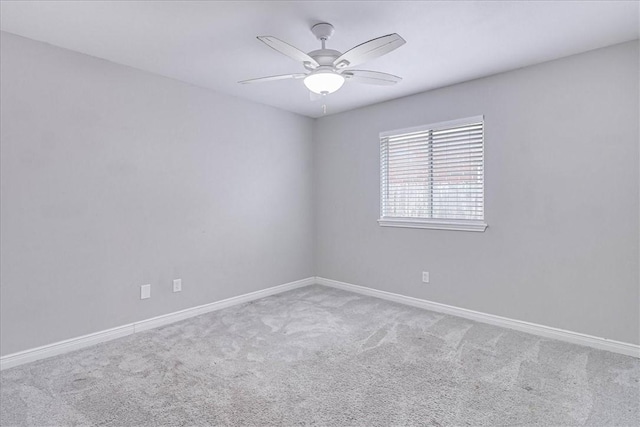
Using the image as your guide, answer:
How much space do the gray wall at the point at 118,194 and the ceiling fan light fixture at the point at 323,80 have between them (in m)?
1.72

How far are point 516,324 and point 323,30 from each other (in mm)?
2951

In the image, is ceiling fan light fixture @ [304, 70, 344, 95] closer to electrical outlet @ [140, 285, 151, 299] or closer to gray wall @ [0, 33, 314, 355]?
gray wall @ [0, 33, 314, 355]

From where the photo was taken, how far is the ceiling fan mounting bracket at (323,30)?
2270mm

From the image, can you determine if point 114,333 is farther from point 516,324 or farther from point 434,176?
point 516,324

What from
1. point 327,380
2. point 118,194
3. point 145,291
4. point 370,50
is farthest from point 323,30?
point 145,291

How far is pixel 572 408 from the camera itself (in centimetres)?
194

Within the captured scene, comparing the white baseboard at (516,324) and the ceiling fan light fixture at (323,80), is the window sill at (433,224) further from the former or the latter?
the ceiling fan light fixture at (323,80)

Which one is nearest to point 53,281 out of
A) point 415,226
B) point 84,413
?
point 84,413

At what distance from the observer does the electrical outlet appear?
3.12m

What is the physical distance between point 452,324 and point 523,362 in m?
0.80

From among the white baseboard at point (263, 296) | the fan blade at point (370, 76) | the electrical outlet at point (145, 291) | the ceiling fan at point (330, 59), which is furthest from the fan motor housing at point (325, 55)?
the white baseboard at point (263, 296)

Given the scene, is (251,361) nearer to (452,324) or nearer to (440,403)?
(440,403)

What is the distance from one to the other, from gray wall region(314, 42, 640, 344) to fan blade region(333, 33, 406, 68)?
5.69ft

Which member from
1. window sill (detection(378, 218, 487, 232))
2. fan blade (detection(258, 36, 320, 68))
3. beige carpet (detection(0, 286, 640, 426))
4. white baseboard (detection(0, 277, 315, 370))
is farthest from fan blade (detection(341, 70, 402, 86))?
white baseboard (detection(0, 277, 315, 370))
